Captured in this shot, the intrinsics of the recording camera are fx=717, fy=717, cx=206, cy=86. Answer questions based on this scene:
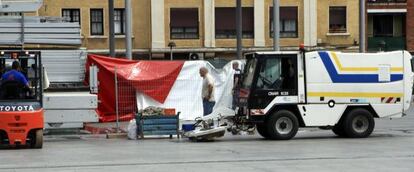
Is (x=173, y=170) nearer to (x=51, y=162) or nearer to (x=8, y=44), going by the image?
(x=51, y=162)

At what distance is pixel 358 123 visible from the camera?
1797cm

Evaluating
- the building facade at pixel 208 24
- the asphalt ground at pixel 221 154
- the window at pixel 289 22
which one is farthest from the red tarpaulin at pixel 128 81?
the window at pixel 289 22

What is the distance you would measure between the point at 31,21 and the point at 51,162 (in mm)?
7193

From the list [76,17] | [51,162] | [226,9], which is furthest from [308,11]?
[51,162]

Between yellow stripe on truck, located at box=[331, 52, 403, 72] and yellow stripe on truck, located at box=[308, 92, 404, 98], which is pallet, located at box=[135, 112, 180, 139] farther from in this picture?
yellow stripe on truck, located at box=[331, 52, 403, 72]

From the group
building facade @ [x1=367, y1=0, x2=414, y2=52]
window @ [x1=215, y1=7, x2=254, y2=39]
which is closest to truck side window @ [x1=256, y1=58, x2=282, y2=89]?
window @ [x1=215, y1=7, x2=254, y2=39]

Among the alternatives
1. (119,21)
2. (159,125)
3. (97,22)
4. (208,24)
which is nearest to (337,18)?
(208,24)

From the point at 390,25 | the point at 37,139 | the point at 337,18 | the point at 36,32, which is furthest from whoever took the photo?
the point at 390,25

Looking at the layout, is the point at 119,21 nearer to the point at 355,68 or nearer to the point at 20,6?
the point at 20,6

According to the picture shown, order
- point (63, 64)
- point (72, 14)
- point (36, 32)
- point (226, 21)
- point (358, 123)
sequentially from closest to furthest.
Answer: point (358, 123) < point (36, 32) < point (63, 64) < point (72, 14) < point (226, 21)

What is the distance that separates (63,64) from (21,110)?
5325 millimetres

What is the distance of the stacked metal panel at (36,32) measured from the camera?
19.0m

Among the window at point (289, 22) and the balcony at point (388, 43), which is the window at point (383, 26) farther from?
the window at point (289, 22)

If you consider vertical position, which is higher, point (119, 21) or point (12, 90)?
point (119, 21)
